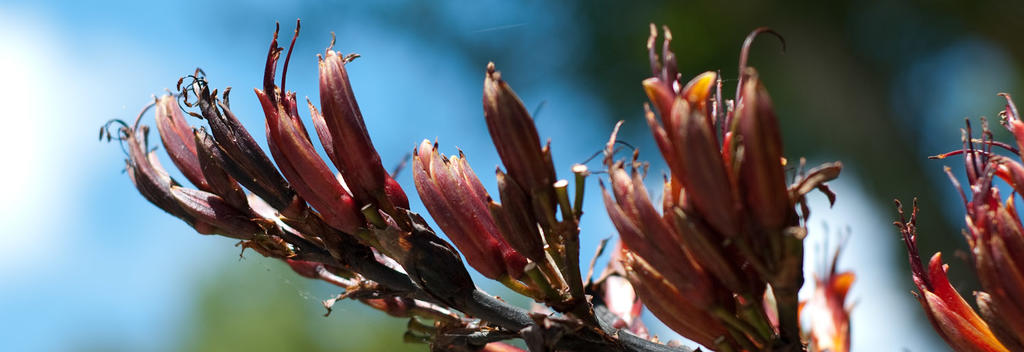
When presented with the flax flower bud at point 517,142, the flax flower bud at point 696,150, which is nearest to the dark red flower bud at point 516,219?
the flax flower bud at point 517,142

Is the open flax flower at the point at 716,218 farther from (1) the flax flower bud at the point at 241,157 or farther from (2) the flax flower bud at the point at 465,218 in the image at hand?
(1) the flax flower bud at the point at 241,157

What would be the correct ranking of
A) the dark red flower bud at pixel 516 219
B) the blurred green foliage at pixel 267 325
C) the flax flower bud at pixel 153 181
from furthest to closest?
1. the blurred green foliage at pixel 267 325
2. the flax flower bud at pixel 153 181
3. the dark red flower bud at pixel 516 219

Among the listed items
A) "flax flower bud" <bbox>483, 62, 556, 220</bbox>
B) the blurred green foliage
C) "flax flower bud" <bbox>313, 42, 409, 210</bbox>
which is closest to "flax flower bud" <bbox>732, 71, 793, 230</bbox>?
"flax flower bud" <bbox>483, 62, 556, 220</bbox>

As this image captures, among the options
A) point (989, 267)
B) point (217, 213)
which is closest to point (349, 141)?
point (217, 213)

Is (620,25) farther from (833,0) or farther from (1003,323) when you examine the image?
(1003,323)

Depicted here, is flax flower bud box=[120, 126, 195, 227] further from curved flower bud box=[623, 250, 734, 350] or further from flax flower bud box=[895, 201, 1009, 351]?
flax flower bud box=[895, 201, 1009, 351]

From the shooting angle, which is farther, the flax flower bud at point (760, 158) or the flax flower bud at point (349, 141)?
the flax flower bud at point (349, 141)

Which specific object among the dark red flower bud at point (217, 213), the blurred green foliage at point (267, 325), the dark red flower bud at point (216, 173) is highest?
the dark red flower bud at point (216, 173)
